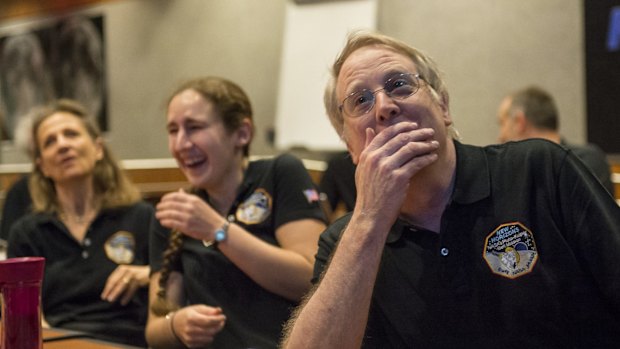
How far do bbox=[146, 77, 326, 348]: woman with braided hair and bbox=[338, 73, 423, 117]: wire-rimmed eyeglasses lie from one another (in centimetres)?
67

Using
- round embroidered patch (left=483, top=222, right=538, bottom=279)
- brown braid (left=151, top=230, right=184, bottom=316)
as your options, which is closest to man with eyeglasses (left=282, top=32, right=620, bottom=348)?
round embroidered patch (left=483, top=222, right=538, bottom=279)

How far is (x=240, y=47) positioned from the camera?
22.5ft

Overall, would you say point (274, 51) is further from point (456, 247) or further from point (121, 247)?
point (456, 247)

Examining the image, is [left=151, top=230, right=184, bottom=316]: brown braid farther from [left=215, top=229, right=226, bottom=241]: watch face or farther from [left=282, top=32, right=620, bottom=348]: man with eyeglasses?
[left=282, top=32, right=620, bottom=348]: man with eyeglasses

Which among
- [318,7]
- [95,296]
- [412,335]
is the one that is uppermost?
[318,7]

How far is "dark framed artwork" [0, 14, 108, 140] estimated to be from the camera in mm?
8023

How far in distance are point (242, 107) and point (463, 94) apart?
330cm

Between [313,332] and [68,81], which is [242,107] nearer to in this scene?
[313,332]

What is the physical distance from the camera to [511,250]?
1408 millimetres

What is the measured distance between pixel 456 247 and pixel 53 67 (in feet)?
25.7

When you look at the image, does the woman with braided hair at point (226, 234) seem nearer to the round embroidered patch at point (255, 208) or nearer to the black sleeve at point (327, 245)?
the round embroidered patch at point (255, 208)

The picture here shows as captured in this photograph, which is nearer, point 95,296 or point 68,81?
point 95,296

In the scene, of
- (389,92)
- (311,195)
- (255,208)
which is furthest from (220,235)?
(389,92)

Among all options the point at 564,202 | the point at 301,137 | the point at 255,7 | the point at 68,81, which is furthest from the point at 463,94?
the point at 68,81
